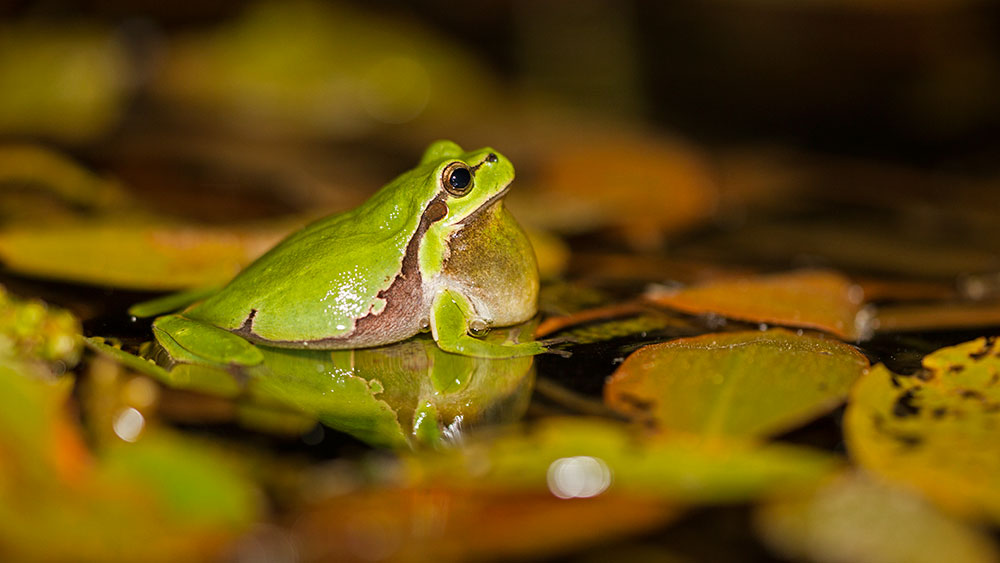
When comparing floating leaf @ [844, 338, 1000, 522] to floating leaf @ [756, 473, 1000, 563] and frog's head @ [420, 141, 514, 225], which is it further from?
frog's head @ [420, 141, 514, 225]

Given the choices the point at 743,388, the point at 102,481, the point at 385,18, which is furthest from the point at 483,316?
the point at 385,18

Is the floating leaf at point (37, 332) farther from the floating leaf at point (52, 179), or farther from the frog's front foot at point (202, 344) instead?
the floating leaf at point (52, 179)

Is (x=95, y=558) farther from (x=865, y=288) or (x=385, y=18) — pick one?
(x=385, y=18)

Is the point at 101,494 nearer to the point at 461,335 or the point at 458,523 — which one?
the point at 458,523

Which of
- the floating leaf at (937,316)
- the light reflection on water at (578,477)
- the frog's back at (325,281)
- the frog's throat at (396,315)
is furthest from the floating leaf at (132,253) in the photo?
the floating leaf at (937,316)

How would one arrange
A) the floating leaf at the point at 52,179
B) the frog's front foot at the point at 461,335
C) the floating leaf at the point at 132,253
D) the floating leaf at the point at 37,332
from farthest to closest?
1. the floating leaf at the point at 52,179
2. the floating leaf at the point at 132,253
3. the frog's front foot at the point at 461,335
4. the floating leaf at the point at 37,332

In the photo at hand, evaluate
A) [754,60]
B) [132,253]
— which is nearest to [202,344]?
[132,253]

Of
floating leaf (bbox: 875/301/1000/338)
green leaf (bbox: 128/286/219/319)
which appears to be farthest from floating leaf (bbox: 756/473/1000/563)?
green leaf (bbox: 128/286/219/319)

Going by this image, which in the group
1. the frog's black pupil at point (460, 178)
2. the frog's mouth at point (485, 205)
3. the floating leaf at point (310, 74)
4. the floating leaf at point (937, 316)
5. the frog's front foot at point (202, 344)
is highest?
the floating leaf at point (310, 74)
